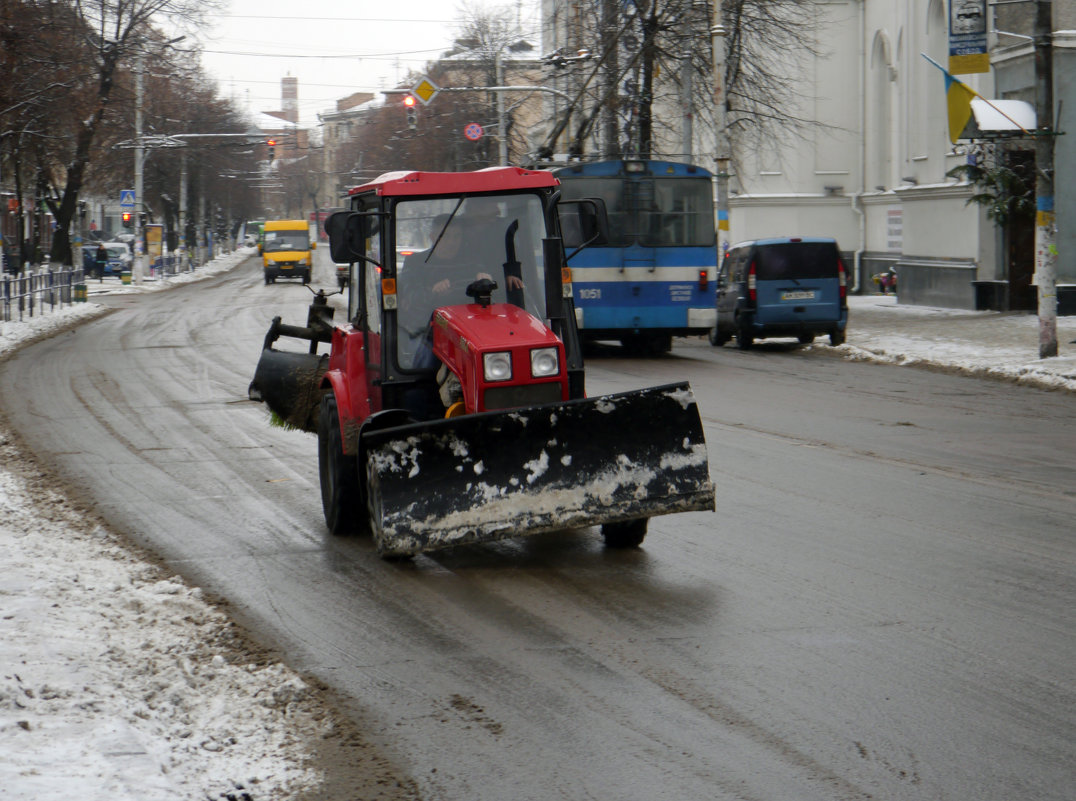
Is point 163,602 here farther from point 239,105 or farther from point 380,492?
point 239,105

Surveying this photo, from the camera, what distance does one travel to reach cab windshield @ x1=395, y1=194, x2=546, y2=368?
8.14 meters

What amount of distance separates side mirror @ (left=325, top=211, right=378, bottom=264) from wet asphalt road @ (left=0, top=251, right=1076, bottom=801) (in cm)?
174

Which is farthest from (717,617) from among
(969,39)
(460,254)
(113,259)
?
(113,259)

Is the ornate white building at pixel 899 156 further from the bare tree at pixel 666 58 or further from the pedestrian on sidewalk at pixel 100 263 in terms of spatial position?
the pedestrian on sidewalk at pixel 100 263

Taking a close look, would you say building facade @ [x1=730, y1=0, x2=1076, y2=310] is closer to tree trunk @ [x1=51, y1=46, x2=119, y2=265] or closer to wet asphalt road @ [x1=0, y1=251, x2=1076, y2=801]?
wet asphalt road @ [x1=0, y1=251, x2=1076, y2=801]

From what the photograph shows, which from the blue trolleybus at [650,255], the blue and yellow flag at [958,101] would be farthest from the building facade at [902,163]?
the blue trolleybus at [650,255]

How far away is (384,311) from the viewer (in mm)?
8211

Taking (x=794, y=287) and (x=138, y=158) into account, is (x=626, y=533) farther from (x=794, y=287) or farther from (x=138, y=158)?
(x=138, y=158)

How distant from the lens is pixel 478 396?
7.49 metres

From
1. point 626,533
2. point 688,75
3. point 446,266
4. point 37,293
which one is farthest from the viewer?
point 37,293

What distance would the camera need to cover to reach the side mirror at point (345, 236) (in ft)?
25.8

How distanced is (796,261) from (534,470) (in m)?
16.7

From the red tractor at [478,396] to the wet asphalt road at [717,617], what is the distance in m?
0.34

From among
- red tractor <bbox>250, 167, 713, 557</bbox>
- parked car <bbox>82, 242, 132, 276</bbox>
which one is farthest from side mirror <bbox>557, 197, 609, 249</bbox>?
parked car <bbox>82, 242, 132, 276</bbox>
